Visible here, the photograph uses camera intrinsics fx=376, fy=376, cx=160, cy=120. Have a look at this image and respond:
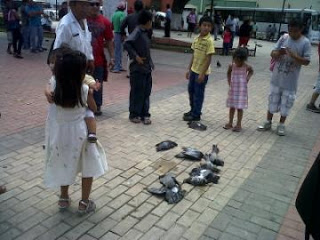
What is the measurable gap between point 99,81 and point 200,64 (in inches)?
65.0

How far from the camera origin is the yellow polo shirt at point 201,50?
19.4 feet

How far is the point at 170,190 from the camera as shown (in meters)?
3.89

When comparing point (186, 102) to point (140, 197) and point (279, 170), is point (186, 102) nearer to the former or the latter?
point (279, 170)

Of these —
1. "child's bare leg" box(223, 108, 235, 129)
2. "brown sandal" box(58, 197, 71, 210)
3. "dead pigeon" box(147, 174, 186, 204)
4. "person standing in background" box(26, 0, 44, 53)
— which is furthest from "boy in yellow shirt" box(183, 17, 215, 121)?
"person standing in background" box(26, 0, 44, 53)

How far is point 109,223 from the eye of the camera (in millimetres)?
3305

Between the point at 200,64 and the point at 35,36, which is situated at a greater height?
the point at 200,64

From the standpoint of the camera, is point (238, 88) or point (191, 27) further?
point (191, 27)

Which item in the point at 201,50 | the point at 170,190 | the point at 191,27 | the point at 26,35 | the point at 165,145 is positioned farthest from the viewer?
the point at 191,27

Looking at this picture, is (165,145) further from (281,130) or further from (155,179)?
(281,130)

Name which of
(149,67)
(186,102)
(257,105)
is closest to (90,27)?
(149,67)

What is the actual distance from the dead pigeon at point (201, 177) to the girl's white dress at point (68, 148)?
131cm

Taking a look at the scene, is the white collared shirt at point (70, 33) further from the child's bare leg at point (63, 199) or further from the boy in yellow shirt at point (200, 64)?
the boy in yellow shirt at point (200, 64)

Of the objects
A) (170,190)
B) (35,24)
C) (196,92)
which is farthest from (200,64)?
(35,24)

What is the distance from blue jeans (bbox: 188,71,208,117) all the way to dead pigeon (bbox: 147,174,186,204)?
7.79 feet
